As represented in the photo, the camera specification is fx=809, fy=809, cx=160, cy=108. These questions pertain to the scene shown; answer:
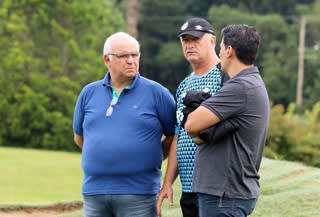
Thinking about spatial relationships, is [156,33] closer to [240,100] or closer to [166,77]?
[166,77]

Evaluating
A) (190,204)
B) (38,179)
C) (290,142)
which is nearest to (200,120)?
(190,204)

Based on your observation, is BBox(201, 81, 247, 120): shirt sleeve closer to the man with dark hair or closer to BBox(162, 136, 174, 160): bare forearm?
the man with dark hair

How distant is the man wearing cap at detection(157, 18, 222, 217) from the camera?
549cm

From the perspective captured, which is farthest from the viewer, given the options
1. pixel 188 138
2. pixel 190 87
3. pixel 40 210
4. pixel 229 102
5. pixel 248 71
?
pixel 40 210

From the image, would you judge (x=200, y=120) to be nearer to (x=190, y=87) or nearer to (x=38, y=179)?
(x=190, y=87)

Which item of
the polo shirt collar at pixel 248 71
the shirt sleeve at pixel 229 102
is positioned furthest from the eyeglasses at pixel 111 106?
the polo shirt collar at pixel 248 71

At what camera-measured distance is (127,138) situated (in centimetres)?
537

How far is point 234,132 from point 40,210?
7.11 meters

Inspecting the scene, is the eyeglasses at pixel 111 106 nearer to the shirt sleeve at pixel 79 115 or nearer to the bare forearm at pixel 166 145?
A: the shirt sleeve at pixel 79 115

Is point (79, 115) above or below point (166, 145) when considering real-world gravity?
above

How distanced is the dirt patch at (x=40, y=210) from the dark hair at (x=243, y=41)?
6.70m

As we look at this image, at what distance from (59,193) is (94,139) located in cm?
992

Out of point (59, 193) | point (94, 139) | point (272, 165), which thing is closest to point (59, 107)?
point (59, 193)

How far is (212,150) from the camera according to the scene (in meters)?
4.86
